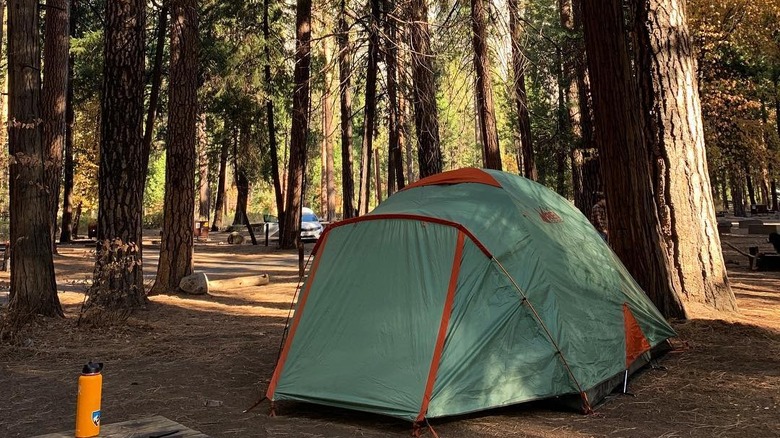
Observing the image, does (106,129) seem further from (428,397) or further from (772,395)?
(772,395)

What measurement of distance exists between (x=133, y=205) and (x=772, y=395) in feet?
27.7

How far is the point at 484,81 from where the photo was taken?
46.0 ft

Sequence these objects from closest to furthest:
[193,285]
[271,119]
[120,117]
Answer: [120,117], [193,285], [271,119]

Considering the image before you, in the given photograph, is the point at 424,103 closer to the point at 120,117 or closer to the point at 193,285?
the point at 120,117

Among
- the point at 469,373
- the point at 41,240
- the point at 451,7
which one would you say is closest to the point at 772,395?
the point at 469,373

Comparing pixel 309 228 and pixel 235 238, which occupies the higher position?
pixel 309 228

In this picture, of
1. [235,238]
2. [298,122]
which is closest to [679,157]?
[298,122]

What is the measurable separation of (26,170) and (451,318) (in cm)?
625

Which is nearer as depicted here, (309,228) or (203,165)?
(309,228)

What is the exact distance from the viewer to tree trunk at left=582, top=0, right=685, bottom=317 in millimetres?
7863

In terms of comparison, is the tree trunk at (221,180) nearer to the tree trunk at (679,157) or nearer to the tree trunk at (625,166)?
the tree trunk at (679,157)

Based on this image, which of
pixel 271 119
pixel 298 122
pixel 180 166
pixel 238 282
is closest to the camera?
pixel 180 166

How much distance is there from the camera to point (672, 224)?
859 cm

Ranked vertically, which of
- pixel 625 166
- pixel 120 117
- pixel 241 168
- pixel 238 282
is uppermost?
pixel 241 168
